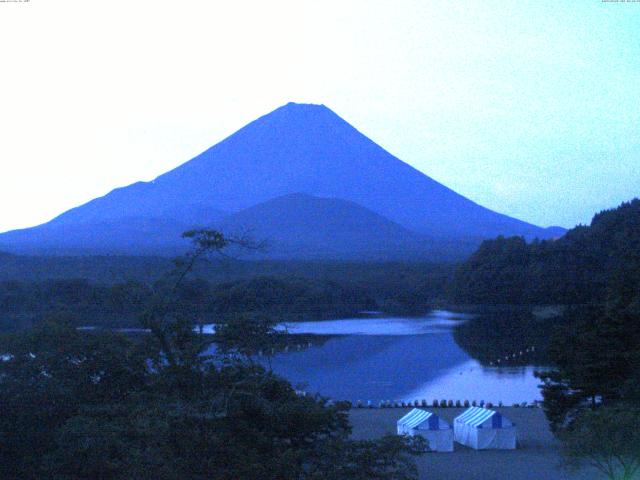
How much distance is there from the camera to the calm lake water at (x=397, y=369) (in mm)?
14422

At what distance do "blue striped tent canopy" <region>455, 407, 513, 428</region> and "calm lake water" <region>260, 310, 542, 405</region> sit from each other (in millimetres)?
3244

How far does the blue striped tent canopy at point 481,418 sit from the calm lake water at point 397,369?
10.6ft

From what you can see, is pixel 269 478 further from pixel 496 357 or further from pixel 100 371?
pixel 496 357

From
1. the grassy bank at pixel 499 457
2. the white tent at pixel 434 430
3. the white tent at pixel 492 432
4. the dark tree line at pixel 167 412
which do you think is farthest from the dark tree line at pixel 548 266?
the dark tree line at pixel 167 412

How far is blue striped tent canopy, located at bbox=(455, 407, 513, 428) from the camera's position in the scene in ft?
30.9

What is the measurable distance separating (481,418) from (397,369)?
25.5 feet

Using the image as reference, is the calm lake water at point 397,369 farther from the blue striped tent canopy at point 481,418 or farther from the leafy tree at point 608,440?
the leafy tree at point 608,440

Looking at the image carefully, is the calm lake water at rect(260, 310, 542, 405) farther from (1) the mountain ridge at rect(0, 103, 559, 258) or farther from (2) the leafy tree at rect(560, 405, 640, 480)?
(1) the mountain ridge at rect(0, 103, 559, 258)

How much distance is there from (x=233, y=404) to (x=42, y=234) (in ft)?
205

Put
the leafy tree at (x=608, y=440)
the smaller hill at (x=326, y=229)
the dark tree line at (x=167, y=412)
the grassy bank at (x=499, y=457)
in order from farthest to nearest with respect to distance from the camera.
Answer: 1. the smaller hill at (x=326, y=229)
2. the grassy bank at (x=499, y=457)
3. the leafy tree at (x=608, y=440)
4. the dark tree line at (x=167, y=412)

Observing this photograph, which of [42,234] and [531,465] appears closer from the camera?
[531,465]

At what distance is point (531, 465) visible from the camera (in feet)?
27.9

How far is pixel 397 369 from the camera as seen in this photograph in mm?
17359

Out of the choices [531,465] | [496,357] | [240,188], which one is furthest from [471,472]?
[240,188]
